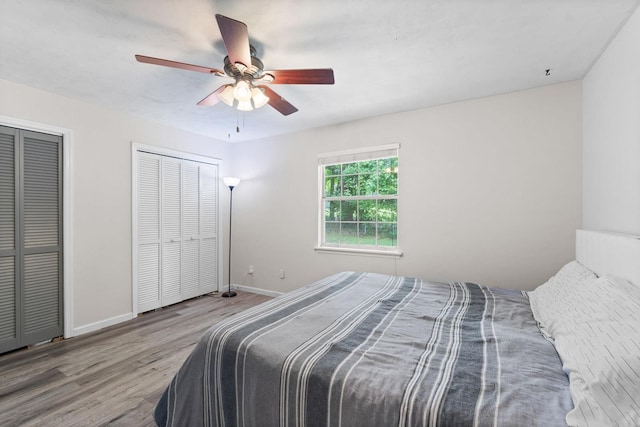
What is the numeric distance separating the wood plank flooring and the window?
1.94 metres

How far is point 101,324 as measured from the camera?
3.04 m

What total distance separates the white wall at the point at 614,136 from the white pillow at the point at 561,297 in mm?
379

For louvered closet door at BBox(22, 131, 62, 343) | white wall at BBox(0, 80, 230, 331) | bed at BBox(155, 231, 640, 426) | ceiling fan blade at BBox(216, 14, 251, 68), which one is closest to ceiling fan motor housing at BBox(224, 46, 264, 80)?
ceiling fan blade at BBox(216, 14, 251, 68)

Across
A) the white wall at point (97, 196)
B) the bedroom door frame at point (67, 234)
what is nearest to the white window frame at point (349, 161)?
the white wall at point (97, 196)

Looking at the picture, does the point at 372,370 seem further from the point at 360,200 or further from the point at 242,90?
the point at 360,200

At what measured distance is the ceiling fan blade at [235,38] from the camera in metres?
1.36

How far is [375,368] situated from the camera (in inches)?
45.3

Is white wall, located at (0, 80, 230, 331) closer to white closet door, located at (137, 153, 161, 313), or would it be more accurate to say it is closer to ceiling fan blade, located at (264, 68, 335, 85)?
white closet door, located at (137, 153, 161, 313)

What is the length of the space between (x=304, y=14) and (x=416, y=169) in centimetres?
204

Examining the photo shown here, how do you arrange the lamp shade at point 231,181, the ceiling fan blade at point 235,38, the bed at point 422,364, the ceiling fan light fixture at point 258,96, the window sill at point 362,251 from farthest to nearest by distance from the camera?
the lamp shade at point 231,181 < the window sill at point 362,251 < the ceiling fan light fixture at point 258,96 < the ceiling fan blade at point 235,38 < the bed at point 422,364

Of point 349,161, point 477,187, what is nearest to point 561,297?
point 477,187

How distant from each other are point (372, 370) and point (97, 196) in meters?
3.37

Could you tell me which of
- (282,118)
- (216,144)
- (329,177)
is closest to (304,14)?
(282,118)

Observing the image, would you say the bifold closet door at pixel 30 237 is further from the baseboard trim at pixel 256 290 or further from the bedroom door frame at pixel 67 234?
the baseboard trim at pixel 256 290
